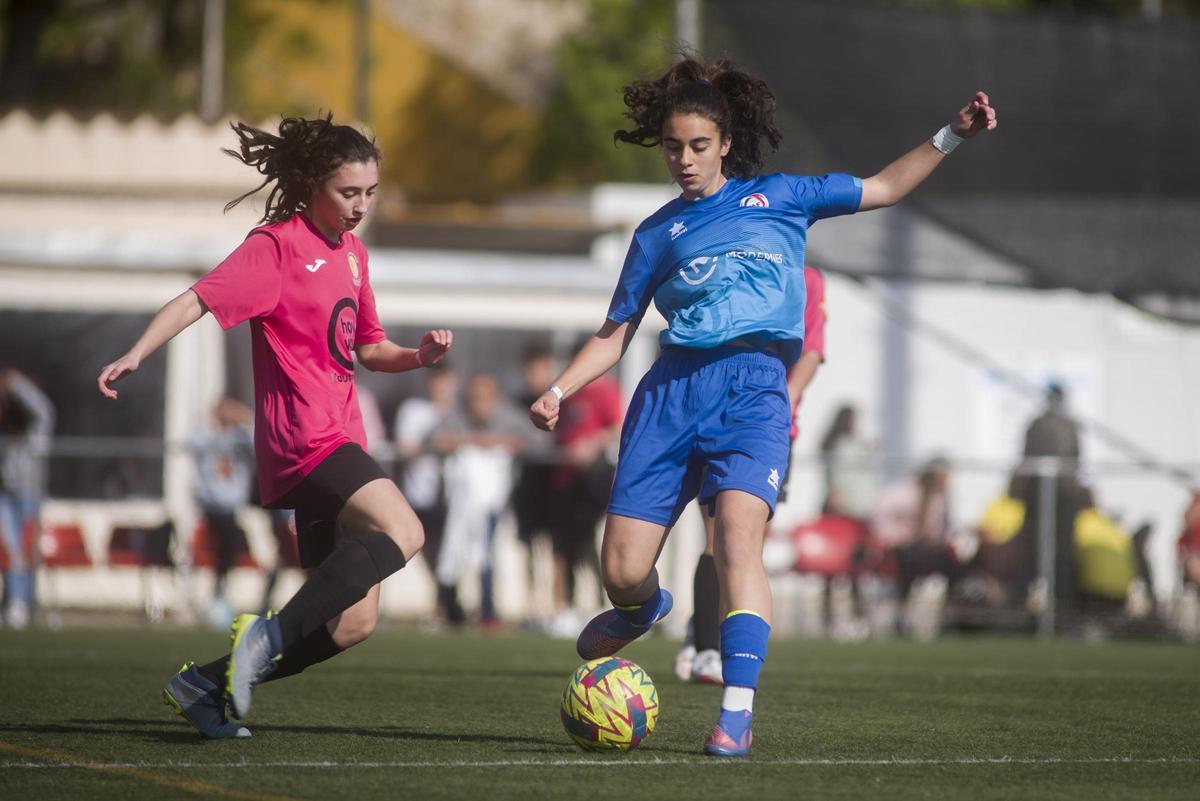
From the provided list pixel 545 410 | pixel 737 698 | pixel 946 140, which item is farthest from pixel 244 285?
pixel 946 140

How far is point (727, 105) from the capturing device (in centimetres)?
630

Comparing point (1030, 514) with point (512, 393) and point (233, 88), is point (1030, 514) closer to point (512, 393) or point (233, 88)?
point (512, 393)

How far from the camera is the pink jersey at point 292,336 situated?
6074 millimetres

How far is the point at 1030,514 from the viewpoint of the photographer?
14.7 metres

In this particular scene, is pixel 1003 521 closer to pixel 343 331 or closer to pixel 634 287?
pixel 634 287

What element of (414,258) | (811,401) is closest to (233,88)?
(811,401)

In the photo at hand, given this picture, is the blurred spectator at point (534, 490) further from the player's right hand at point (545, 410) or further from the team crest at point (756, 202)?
the player's right hand at point (545, 410)

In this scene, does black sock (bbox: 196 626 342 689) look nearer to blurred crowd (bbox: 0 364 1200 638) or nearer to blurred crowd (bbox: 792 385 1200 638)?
blurred crowd (bbox: 0 364 1200 638)

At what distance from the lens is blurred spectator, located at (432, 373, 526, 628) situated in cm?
1473

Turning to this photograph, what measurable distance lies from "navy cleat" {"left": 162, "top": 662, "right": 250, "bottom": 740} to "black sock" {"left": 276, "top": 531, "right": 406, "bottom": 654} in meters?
0.31

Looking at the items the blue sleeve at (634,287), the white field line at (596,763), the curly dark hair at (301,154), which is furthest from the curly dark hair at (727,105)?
the white field line at (596,763)

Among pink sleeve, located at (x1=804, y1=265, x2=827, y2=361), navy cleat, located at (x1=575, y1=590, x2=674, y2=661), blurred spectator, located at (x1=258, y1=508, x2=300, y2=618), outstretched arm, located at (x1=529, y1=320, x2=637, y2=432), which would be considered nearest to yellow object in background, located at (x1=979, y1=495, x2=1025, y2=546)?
blurred spectator, located at (x1=258, y1=508, x2=300, y2=618)

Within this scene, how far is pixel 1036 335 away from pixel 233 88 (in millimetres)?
20611

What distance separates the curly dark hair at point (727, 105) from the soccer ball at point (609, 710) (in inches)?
70.7
